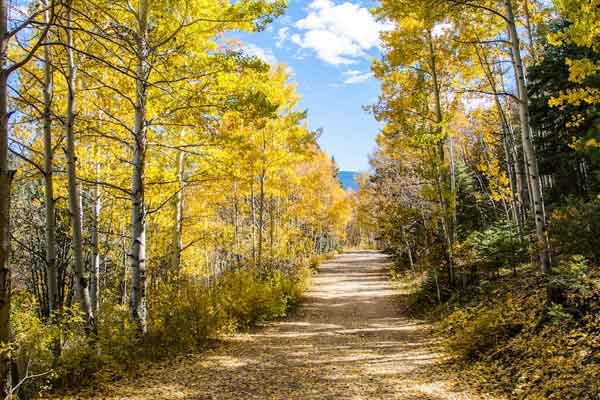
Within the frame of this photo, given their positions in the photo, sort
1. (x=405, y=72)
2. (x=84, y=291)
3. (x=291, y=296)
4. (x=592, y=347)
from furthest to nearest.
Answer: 1. (x=291, y=296)
2. (x=405, y=72)
3. (x=84, y=291)
4. (x=592, y=347)

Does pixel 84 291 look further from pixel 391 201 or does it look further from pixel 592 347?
pixel 391 201

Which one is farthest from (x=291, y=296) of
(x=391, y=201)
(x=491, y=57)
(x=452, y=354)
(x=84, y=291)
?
(x=491, y=57)

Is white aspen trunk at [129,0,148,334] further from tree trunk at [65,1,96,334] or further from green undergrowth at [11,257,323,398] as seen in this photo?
tree trunk at [65,1,96,334]

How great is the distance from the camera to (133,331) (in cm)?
609

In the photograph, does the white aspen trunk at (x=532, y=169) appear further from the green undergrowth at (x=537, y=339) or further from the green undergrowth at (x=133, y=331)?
the green undergrowth at (x=133, y=331)

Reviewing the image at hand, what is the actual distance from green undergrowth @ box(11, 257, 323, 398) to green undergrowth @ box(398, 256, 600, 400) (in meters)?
4.70

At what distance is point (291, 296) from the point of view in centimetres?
1238

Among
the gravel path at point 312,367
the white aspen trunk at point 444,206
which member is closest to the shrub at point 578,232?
the white aspen trunk at point 444,206

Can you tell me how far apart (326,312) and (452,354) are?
5364mm

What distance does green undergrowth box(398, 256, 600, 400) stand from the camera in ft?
14.6

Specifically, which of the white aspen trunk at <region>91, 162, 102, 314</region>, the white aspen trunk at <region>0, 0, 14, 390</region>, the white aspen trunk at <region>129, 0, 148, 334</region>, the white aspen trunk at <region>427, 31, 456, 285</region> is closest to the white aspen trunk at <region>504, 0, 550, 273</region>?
the white aspen trunk at <region>427, 31, 456, 285</region>

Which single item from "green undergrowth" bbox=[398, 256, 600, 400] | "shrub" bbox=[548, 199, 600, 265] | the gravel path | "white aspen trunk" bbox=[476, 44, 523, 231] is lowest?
the gravel path

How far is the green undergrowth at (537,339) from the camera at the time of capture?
175 inches

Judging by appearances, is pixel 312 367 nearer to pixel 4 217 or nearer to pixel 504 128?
pixel 4 217
